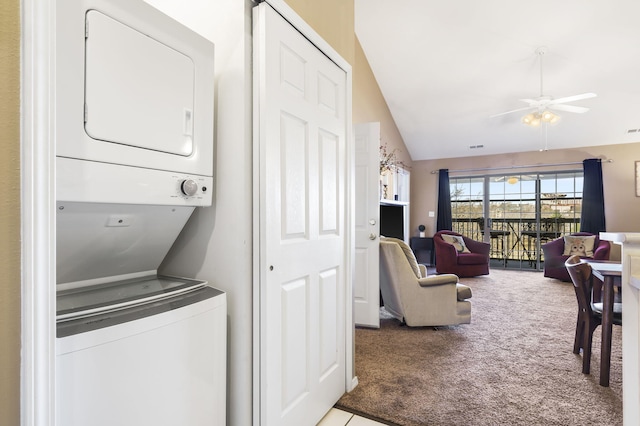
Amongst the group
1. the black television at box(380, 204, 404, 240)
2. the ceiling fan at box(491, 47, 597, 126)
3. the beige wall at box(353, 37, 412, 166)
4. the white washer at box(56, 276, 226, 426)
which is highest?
the beige wall at box(353, 37, 412, 166)

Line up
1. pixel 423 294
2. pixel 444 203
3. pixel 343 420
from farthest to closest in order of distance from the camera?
1. pixel 444 203
2. pixel 423 294
3. pixel 343 420

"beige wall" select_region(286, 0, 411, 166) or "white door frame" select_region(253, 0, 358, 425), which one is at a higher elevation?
"beige wall" select_region(286, 0, 411, 166)

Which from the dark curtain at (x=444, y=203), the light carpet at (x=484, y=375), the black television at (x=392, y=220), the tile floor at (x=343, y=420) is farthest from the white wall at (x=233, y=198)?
the dark curtain at (x=444, y=203)

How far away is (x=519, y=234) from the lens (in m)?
7.02

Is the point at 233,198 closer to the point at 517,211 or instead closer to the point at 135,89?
the point at 135,89

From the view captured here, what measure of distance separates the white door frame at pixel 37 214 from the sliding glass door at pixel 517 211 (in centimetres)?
767

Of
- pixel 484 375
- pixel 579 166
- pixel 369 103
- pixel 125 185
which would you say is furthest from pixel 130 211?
pixel 579 166

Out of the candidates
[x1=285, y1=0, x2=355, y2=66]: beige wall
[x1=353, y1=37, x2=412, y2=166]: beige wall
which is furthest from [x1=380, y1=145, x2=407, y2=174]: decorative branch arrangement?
[x1=285, y1=0, x2=355, y2=66]: beige wall

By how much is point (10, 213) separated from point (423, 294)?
10.0ft

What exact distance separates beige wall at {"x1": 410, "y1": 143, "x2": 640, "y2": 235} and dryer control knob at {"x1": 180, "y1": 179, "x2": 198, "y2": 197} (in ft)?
22.8

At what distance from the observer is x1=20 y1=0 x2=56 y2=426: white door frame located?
0.68 m

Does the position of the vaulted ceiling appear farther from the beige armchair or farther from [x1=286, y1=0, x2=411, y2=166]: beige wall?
the beige armchair

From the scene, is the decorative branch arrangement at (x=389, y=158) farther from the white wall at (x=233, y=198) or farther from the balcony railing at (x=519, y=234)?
the white wall at (x=233, y=198)

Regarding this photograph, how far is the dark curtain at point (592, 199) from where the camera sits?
20.1ft
